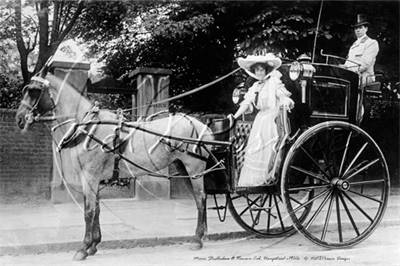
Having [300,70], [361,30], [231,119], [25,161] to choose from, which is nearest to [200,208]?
[231,119]

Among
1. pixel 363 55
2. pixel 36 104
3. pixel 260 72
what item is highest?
pixel 363 55

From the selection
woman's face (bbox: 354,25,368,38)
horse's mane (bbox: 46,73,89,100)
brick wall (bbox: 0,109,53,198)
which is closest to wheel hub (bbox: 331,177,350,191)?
woman's face (bbox: 354,25,368,38)

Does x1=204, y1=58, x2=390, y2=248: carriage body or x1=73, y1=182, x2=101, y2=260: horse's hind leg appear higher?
x1=204, y1=58, x2=390, y2=248: carriage body

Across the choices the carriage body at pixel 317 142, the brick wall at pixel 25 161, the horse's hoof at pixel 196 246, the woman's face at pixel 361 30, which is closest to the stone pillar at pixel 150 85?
the carriage body at pixel 317 142

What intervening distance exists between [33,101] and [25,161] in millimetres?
3385

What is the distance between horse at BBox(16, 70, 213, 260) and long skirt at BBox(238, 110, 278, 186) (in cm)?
50

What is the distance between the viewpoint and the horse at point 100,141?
4.38 metres

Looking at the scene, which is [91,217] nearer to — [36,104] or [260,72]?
[36,104]

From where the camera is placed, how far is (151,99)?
20.8 ft

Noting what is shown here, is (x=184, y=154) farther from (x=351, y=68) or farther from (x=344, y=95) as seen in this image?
(x=351, y=68)

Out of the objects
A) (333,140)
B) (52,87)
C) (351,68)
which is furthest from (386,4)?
(52,87)

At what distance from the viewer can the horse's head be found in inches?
167

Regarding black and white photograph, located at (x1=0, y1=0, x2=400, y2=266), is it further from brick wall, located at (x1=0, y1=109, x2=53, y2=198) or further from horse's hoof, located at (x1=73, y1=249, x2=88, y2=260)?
brick wall, located at (x1=0, y1=109, x2=53, y2=198)

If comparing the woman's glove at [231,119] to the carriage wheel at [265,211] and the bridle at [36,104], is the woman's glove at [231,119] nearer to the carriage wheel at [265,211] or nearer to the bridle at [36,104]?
the carriage wheel at [265,211]
